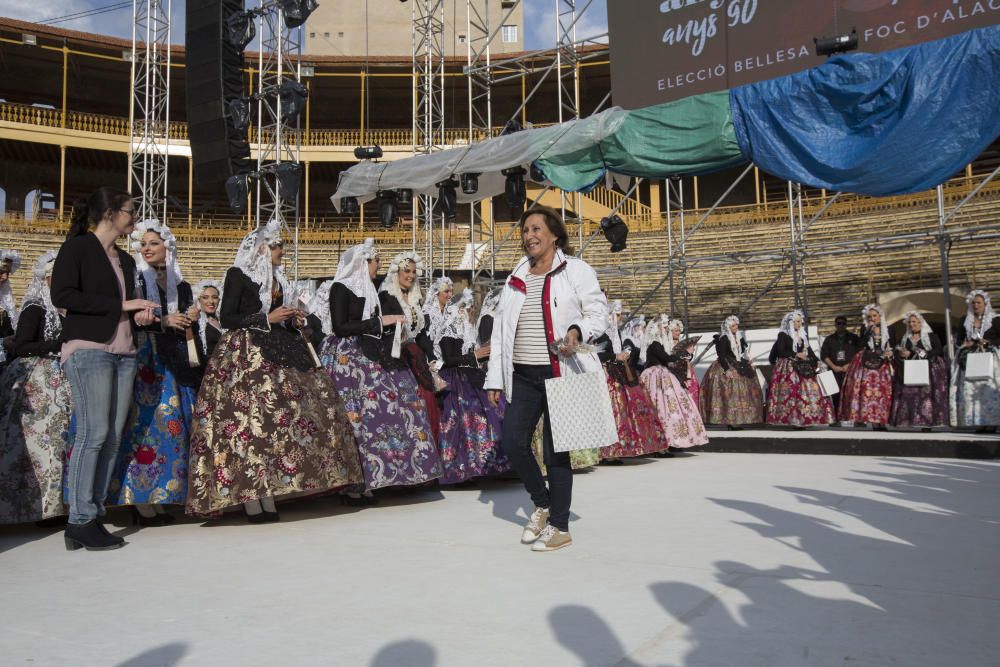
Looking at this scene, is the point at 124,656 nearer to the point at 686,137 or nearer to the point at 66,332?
the point at 66,332

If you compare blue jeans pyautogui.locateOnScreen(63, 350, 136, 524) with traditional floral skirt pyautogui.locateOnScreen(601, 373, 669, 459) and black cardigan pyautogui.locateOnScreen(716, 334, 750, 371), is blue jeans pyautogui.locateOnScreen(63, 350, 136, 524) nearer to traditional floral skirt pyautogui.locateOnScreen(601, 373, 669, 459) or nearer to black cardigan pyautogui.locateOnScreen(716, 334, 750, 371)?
traditional floral skirt pyautogui.locateOnScreen(601, 373, 669, 459)

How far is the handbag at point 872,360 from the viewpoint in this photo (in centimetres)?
1001

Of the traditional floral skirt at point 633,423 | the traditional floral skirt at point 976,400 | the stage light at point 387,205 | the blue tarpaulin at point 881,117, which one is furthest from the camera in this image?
the stage light at point 387,205

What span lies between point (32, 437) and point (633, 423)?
4800 mm

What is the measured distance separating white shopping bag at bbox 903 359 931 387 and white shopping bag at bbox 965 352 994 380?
77 cm

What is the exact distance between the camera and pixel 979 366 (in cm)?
847

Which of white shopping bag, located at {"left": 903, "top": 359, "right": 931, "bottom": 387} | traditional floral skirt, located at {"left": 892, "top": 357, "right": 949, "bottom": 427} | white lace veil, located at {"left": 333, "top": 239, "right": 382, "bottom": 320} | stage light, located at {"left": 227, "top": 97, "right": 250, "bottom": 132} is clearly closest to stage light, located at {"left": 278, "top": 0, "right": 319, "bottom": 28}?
stage light, located at {"left": 227, "top": 97, "right": 250, "bottom": 132}

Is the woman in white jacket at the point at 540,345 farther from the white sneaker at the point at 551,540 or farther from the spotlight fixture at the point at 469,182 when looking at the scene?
the spotlight fixture at the point at 469,182

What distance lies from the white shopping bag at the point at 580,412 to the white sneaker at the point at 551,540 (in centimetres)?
37

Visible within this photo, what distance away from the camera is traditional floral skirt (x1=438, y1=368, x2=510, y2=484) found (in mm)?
5602

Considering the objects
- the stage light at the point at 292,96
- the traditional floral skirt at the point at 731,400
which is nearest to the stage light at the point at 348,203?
the stage light at the point at 292,96

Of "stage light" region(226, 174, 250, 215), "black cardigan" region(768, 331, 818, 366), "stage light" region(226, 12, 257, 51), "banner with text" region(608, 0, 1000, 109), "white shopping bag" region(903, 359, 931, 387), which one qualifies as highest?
"stage light" region(226, 12, 257, 51)

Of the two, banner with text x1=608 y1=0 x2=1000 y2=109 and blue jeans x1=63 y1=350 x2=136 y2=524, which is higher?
banner with text x1=608 y1=0 x2=1000 y2=109

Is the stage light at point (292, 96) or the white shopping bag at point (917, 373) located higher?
the stage light at point (292, 96)
